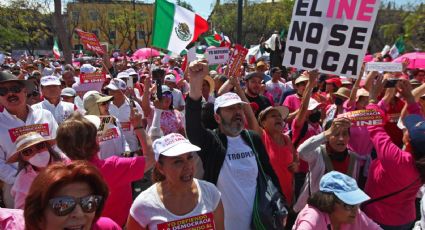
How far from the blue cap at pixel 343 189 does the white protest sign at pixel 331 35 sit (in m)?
1.51

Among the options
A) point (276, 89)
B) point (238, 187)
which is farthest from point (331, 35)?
point (276, 89)

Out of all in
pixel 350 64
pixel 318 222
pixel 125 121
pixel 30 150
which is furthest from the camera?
pixel 125 121

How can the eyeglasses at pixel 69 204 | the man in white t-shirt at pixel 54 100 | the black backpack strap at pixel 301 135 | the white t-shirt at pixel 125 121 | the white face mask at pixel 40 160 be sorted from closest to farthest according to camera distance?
1. the eyeglasses at pixel 69 204
2. the white face mask at pixel 40 160
3. the black backpack strap at pixel 301 135
4. the white t-shirt at pixel 125 121
5. the man in white t-shirt at pixel 54 100

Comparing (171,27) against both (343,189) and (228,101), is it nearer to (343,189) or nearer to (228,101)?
(228,101)

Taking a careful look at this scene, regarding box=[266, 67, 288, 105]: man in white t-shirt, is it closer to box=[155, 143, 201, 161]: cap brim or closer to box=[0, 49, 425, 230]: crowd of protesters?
box=[0, 49, 425, 230]: crowd of protesters

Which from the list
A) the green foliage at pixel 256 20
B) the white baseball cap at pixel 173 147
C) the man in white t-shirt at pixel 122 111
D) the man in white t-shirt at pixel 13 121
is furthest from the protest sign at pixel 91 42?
the green foliage at pixel 256 20

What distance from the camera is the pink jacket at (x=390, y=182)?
3.27m

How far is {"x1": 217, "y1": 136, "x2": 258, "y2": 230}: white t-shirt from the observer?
10.6ft

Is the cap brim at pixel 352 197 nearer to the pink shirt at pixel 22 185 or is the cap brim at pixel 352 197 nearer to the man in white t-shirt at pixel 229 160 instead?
the man in white t-shirt at pixel 229 160

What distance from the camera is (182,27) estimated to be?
673 centimetres

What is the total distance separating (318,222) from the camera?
2734 mm

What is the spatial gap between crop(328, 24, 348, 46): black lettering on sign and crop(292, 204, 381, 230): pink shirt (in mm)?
1880

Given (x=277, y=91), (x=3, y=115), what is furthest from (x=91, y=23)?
(x=3, y=115)

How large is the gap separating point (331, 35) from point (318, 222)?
Result: 7.09ft
